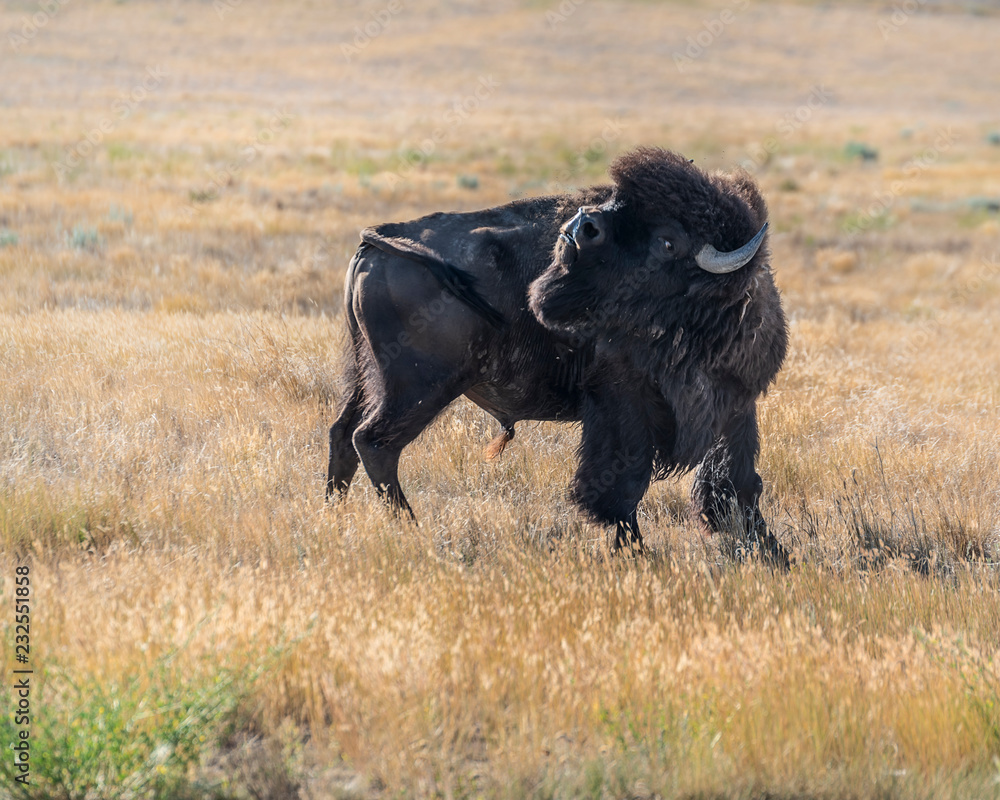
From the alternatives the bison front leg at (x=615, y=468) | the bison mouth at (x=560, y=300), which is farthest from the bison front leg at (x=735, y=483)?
the bison mouth at (x=560, y=300)

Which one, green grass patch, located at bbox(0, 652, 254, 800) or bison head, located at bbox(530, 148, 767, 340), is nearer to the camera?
green grass patch, located at bbox(0, 652, 254, 800)

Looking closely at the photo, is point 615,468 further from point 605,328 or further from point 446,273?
point 446,273

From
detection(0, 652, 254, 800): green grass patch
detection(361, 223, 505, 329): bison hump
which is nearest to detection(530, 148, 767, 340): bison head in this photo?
detection(361, 223, 505, 329): bison hump

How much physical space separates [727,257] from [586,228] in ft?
2.41

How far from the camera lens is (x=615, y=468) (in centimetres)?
491

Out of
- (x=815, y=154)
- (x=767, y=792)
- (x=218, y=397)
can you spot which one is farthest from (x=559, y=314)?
(x=815, y=154)

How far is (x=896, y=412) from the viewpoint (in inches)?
296

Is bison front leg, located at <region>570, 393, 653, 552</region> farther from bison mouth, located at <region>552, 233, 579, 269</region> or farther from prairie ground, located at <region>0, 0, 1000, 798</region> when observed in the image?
bison mouth, located at <region>552, 233, 579, 269</region>

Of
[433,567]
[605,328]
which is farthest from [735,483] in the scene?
[433,567]

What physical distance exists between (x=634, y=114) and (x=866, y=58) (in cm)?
4610

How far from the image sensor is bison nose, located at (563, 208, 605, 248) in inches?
189

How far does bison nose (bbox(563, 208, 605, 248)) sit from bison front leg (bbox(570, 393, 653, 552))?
83 centimetres

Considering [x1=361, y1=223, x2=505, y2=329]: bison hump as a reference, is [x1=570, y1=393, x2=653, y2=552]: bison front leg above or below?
below

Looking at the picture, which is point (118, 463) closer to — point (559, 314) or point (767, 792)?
point (559, 314)
